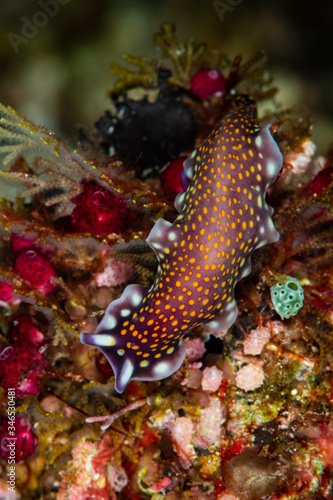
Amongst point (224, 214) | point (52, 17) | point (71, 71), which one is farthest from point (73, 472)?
point (52, 17)

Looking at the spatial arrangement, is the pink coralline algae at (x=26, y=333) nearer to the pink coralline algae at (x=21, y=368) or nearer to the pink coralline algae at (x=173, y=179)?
the pink coralline algae at (x=21, y=368)

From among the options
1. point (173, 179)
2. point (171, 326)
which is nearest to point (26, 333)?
point (171, 326)

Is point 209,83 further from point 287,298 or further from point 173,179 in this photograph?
point 287,298

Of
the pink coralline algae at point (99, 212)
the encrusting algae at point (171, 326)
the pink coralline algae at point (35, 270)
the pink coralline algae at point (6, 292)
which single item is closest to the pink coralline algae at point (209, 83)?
the encrusting algae at point (171, 326)

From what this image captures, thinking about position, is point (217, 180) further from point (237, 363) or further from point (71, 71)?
point (71, 71)

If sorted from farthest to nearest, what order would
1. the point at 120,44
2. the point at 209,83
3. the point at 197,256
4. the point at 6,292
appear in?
the point at 120,44
the point at 209,83
the point at 6,292
the point at 197,256

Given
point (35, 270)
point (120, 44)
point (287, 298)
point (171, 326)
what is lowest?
point (287, 298)

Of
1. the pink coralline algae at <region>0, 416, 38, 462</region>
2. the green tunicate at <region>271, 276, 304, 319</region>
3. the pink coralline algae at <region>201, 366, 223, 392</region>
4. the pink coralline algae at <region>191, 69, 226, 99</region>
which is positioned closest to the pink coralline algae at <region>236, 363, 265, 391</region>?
the pink coralline algae at <region>201, 366, 223, 392</region>
